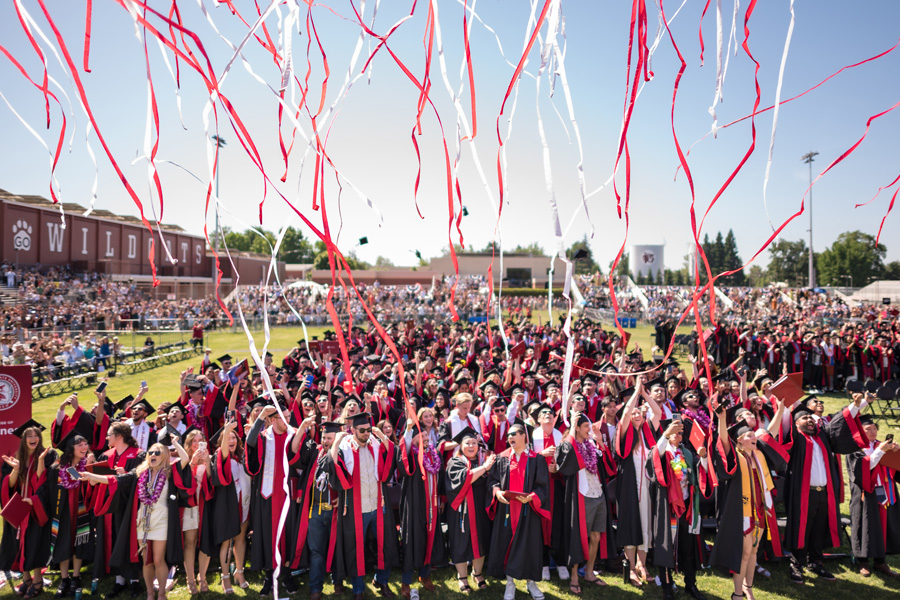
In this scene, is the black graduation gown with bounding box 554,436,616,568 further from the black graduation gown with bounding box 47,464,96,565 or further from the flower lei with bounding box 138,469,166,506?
the black graduation gown with bounding box 47,464,96,565

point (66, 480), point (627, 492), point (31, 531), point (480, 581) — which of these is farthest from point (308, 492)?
point (627, 492)

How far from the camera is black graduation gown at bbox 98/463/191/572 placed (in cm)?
509

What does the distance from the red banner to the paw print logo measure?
3244cm

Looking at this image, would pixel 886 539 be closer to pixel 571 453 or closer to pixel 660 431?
pixel 660 431

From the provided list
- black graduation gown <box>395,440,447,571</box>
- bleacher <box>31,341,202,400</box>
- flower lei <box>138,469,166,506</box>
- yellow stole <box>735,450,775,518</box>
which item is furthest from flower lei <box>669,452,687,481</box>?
bleacher <box>31,341,202,400</box>

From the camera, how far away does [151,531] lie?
16.4ft

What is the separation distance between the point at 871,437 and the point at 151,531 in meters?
7.15

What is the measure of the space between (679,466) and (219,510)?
4.35 m

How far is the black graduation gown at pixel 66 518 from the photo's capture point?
525 centimetres

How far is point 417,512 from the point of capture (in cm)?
550

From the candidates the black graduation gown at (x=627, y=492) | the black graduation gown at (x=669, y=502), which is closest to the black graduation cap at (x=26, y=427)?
the black graduation gown at (x=627, y=492)

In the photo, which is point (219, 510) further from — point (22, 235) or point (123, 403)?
point (22, 235)

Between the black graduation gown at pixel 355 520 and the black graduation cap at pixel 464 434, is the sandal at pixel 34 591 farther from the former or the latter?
the black graduation cap at pixel 464 434

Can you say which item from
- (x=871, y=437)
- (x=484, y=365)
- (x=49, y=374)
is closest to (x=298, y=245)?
(x=49, y=374)
